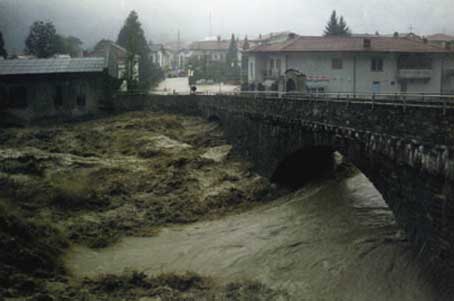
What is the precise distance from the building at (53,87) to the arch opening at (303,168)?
29.9 m

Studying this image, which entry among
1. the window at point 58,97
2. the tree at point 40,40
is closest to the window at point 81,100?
the window at point 58,97

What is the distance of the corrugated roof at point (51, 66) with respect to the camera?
46453 millimetres

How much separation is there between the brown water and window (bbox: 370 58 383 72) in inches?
1163

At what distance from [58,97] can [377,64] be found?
3190 cm

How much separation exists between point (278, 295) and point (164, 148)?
18589 mm

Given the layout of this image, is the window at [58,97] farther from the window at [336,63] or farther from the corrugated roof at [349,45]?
the window at [336,63]

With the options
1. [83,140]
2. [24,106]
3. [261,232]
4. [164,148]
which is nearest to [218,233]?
[261,232]

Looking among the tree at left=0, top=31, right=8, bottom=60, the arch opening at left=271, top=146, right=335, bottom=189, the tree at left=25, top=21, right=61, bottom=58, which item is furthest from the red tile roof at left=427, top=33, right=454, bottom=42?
the tree at left=25, top=21, right=61, bottom=58

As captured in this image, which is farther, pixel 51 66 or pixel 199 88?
pixel 199 88

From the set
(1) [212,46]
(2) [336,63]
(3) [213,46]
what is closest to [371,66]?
(2) [336,63]

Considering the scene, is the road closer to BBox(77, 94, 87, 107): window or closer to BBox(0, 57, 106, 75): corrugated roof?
BBox(0, 57, 106, 75): corrugated roof

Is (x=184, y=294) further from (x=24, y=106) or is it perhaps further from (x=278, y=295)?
(x=24, y=106)

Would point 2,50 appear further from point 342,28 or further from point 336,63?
point 342,28

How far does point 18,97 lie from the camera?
46.1 m
